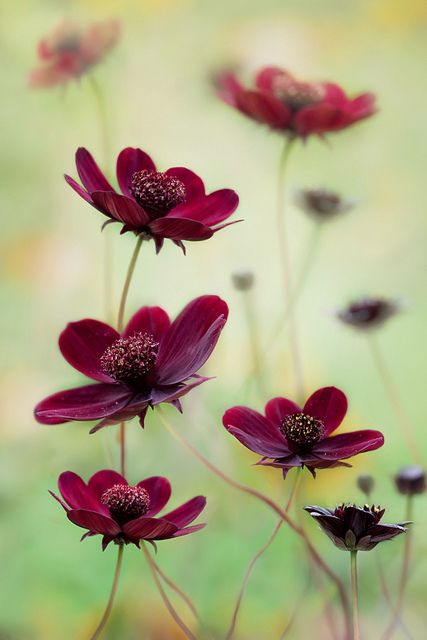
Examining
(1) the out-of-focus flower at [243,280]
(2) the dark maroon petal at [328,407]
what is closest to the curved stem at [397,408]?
(1) the out-of-focus flower at [243,280]

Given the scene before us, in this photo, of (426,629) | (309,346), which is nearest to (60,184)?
(309,346)

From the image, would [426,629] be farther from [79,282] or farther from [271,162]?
[271,162]

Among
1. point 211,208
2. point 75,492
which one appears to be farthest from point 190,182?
point 75,492

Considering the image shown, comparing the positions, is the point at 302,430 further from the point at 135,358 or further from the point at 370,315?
the point at 370,315

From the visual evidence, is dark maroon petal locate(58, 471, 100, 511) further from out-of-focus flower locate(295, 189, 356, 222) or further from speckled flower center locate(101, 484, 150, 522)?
out-of-focus flower locate(295, 189, 356, 222)

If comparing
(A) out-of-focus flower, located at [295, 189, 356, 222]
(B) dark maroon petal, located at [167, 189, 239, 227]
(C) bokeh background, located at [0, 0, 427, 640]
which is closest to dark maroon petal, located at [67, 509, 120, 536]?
(B) dark maroon petal, located at [167, 189, 239, 227]
